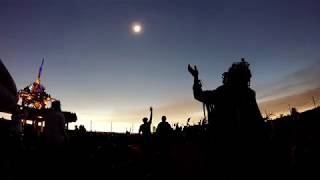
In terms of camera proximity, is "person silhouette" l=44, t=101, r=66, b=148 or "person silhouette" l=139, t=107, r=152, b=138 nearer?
"person silhouette" l=44, t=101, r=66, b=148

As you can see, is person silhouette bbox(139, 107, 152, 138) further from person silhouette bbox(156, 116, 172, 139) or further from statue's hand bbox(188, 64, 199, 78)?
statue's hand bbox(188, 64, 199, 78)

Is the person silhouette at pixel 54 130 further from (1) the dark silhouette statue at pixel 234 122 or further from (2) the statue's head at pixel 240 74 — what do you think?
(2) the statue's head at pixel 240 74

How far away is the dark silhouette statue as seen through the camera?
12.5ft

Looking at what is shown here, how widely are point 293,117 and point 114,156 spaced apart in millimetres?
8375

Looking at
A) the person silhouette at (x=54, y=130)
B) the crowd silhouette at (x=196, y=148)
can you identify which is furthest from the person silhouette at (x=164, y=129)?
the person silhouette at (x=54, y=130)

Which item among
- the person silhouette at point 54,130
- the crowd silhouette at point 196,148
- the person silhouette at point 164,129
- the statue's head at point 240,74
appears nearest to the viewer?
the crowd silhouette at point 196,148

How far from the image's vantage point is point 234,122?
13.1ft

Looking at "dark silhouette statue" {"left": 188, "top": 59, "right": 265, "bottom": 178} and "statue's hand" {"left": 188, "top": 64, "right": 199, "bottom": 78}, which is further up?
"statue's hand" {"left": 188, "top": 64, "right": 199, "bottom": 78}

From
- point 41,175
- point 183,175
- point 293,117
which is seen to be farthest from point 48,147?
point 293,117

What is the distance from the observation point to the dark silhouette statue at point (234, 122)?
3.82m

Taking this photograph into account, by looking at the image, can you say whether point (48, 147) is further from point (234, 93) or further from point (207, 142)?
point (234, 93)

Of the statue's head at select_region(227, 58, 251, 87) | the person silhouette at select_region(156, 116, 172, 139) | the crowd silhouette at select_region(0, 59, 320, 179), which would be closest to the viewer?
the crowd silhouette at select_region(0, 59, 320, 179)

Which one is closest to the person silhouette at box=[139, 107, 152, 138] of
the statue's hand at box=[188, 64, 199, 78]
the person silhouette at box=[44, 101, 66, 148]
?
the person silhouette at box=[44, 101, 66, 148]

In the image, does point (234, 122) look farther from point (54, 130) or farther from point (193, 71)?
point (54, 130)
